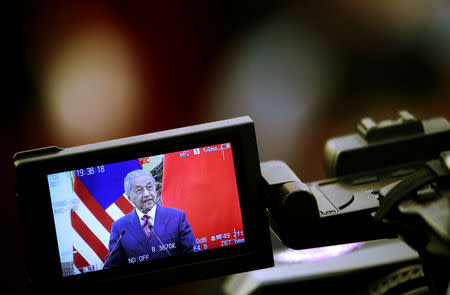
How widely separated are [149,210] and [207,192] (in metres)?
0.15

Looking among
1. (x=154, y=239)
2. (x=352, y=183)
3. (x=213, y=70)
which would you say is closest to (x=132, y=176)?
(x=154, y=239)

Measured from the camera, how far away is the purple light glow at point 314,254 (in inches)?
63.9

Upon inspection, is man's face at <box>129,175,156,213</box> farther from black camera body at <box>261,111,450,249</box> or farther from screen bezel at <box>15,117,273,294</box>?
black camera body at <box>261,111,450,249</box>

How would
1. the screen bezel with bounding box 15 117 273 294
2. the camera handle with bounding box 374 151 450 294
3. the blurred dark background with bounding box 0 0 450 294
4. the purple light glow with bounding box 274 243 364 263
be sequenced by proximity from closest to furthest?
the camera handle with bounding box 374 151 450 294 → the screen bezel with bounding box 15 117 273 294 → the purple light glow with bounding box 274 243 364 263 → the blurred dark background with bounding box 0 0 450 294

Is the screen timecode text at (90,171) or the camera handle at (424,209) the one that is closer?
the camera handle at (424,209)

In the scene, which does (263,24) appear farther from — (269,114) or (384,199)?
(384,199)

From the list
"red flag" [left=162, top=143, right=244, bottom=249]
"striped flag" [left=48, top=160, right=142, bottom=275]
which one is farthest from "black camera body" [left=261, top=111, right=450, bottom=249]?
"striped flag" [left=48, top=160, right=142, bottom=275]

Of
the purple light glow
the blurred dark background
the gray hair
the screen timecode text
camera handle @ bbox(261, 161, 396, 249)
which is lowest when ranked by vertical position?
the purple light glow

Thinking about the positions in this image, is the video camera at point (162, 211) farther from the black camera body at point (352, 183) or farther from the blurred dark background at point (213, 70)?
the blurred dark background at point (213, 70)

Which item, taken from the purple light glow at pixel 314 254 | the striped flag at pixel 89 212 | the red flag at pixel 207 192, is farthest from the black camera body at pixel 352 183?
the striped flag at pixel 89 212

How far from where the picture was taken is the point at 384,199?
120 cm

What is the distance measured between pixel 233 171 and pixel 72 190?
0.39 m

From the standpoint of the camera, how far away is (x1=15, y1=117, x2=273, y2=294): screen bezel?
4.11 feet

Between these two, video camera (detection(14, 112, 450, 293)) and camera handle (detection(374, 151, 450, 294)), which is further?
video camera (detection(14, 112, 450, 293))
